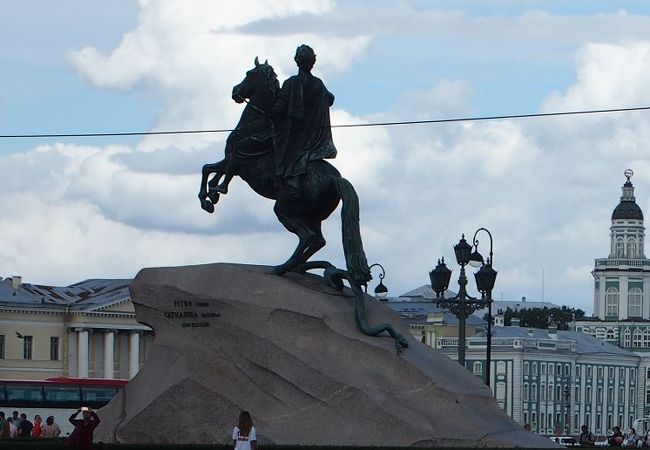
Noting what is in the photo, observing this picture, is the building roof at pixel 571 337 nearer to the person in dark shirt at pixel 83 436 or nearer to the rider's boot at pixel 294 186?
the rider's boot at pixel 294 186

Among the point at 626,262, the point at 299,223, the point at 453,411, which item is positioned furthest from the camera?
the point at 626,262

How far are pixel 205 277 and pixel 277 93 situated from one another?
107 inches

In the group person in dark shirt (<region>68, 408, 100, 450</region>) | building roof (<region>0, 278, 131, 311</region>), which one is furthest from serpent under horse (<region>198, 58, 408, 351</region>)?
building roof (<region>0, 278, 131, 311</region>)

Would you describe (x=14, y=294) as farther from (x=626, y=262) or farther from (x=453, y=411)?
(x=626, y=262)

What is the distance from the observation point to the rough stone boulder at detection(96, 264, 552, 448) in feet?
82.8

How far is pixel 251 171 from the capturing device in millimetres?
27266

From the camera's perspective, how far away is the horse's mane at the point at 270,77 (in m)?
27.0

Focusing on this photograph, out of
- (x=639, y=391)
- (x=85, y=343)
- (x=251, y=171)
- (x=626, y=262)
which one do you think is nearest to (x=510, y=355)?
(x=639, y=391)

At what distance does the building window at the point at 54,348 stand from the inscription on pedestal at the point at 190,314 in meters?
78.7

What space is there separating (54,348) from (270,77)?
7953 cm

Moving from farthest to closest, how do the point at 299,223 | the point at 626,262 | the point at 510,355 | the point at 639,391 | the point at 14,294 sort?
the point at 626,262 → the point at 639,391 → the point at 510,355 → the point at 14,294 → the point at 299,223

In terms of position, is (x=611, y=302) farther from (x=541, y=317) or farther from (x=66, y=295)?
(x=66, y=295)

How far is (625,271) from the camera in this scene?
188m

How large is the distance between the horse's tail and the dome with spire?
163 metres
